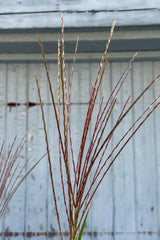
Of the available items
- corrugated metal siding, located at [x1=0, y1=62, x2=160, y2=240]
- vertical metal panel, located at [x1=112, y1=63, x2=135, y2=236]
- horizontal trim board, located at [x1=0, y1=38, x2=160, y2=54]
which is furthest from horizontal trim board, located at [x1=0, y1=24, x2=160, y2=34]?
vertical metal panel, located at [x1=112, y1=63, x2=135, y2=236]

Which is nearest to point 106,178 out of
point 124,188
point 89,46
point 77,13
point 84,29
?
point 124,188

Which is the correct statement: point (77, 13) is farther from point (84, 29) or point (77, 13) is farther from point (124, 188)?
point (124, 188)

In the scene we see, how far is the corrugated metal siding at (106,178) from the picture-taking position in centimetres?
276

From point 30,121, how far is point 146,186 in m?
1.18

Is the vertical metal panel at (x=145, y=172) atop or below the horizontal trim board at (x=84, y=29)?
below

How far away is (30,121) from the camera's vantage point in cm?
292

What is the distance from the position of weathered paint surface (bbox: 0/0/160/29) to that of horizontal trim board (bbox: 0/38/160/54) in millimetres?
317

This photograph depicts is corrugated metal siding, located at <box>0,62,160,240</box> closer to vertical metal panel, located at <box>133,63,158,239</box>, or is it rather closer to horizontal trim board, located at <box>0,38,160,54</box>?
vertical metal panel, located at <box>133,63,158,239</box>

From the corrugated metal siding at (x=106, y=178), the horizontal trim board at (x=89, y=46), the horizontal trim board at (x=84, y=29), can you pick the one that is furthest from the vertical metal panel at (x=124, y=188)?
the horizontal trim board at (x=84, y=29)

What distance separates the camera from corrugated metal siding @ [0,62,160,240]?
2.76 meters

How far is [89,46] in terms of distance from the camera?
2.67 m

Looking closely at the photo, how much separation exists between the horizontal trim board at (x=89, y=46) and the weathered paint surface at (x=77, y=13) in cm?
32

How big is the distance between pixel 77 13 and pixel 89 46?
481 millimetres

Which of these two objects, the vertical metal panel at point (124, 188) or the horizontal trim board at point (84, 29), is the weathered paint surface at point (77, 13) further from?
the vertical metal panel at point (124, 188)
